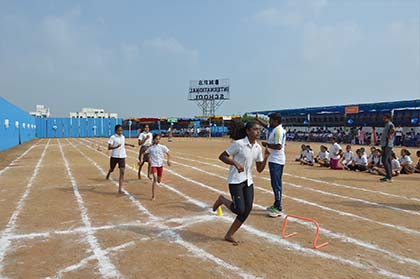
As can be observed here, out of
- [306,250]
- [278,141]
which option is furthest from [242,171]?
[278,141]

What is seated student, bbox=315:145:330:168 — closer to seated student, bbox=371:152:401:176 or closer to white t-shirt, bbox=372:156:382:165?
white t-shirt, bbox=372:156:382:165

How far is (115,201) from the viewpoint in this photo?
7609mm

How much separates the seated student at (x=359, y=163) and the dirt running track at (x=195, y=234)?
295 cm

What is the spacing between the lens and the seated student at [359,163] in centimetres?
1234

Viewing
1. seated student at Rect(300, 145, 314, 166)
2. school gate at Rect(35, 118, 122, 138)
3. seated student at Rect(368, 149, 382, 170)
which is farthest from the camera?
school gate at Rect(35, 118, 122, 138)

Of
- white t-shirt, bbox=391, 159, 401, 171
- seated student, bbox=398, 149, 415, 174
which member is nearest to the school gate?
seated student, bbox=398, 149, 415, 174

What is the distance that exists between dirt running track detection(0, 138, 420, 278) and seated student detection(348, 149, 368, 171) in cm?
295

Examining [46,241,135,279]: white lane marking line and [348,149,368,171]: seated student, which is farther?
[348,149,368,171]: seated student

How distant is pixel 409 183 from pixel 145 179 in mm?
7963

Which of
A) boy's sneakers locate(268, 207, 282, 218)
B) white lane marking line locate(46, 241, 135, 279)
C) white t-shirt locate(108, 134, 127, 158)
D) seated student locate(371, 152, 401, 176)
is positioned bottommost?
white lane marking line locate(46, 241, 135, 279)

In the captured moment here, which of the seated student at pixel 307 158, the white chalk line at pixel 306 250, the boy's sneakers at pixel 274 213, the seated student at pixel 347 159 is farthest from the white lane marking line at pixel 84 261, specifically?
the seated student at pixel 307 158

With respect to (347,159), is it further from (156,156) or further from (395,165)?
(156,156)

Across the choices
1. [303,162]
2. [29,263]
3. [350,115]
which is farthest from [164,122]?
[29,263]

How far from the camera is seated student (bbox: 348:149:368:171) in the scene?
1234cm
